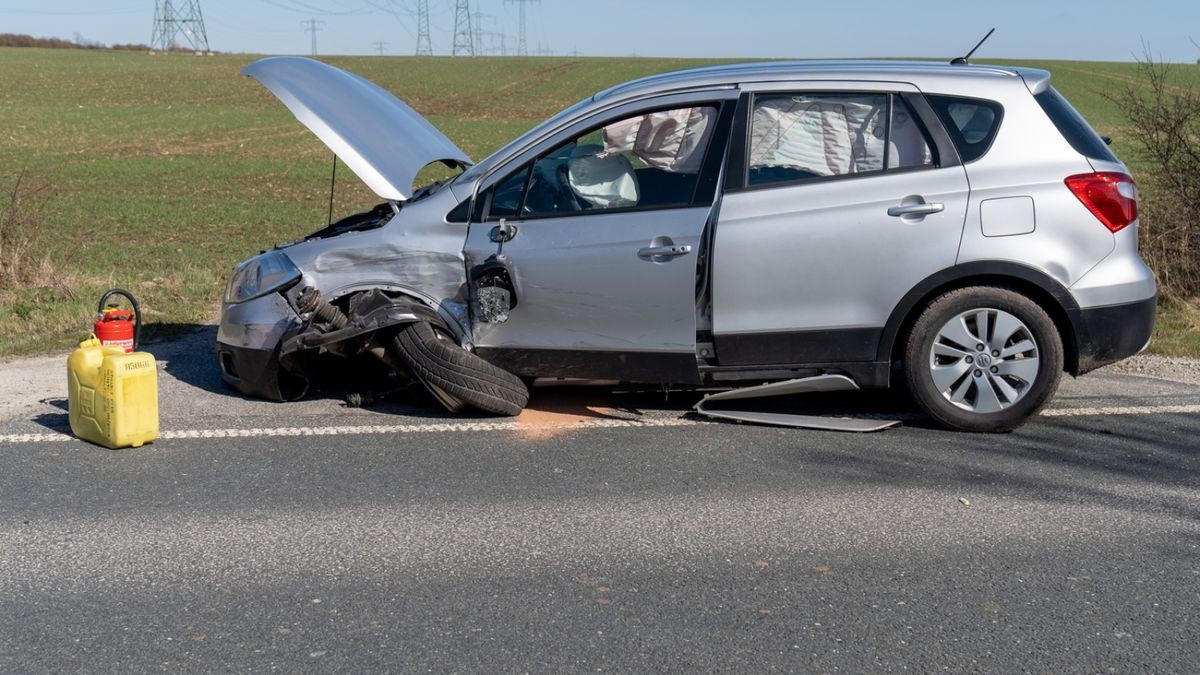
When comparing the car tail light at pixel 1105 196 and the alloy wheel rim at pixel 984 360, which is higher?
the car tail light at pixel 1105 196

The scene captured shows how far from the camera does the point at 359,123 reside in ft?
22.8

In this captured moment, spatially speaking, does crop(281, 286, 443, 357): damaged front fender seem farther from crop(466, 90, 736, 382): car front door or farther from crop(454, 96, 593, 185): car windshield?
crop(454, 96, 593, 185): car windshield

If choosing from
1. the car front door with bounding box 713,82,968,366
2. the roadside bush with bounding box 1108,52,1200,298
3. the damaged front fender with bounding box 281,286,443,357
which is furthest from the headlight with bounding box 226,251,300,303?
the roadside bush with bounding box 1108,52,1200,298

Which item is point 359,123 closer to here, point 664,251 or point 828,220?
point 664,251

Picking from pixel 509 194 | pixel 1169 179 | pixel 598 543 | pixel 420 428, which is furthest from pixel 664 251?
pixel 1169 179

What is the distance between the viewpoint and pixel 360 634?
3936 mm

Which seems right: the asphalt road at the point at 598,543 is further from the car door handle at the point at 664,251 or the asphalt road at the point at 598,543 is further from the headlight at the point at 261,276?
the car door handle at the point at 664,251

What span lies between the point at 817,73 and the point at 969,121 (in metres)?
0.81

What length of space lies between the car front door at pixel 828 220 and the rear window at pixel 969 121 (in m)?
0.07

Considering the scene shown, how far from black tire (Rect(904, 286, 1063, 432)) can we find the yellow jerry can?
3831 millimetres

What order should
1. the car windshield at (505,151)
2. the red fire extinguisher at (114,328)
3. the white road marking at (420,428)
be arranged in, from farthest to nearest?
the red fire extinguisher at (114,328) < the car windshield at (505,151) < the white road marking at (420,428)

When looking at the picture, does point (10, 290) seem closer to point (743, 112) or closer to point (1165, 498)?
point (743, 112)

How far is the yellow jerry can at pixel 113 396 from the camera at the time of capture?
19.6 feet

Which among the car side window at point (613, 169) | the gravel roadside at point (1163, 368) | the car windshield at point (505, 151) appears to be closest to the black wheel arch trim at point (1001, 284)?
the car side window at point (613, 169)
